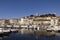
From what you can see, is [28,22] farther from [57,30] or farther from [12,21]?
[57,30]

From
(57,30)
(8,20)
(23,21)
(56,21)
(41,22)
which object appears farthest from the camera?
(8,20)

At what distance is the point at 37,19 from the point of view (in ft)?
486

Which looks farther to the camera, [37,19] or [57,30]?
[37,19]

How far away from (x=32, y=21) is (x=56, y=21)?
25.4m

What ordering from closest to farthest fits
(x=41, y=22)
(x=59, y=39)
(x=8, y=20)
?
1. (x=59, y=39)
2. (x=41, y=22)
3. (x=8, y=20)

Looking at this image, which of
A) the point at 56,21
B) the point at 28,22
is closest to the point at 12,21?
the point at 28,22

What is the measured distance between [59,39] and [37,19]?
323 feet

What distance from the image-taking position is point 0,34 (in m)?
55.0

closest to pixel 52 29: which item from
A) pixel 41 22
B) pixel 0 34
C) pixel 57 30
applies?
pixel 57 30

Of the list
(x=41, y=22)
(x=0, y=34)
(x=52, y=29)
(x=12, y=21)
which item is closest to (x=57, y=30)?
(x=52, y=29)

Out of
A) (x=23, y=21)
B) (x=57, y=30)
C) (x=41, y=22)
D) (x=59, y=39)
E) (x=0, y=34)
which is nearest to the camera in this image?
(x=59, y=39)

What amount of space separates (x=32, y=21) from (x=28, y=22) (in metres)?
3.15

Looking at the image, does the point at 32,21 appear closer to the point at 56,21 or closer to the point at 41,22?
the point at 41,22

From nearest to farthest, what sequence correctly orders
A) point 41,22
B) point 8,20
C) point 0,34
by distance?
point 0,34, point 41,22, point 8,20
